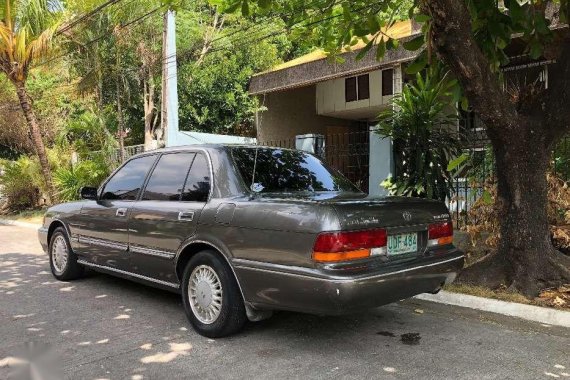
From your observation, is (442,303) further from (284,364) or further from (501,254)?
(284,364)

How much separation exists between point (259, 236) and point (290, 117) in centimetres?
1361

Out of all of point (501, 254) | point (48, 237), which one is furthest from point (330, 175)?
point (48, 237)

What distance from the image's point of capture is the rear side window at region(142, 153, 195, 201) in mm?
5016

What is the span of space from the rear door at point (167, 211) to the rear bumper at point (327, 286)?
80 cm

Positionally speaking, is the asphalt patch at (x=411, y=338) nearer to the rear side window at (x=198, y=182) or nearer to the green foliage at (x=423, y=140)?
the rear side window at (x=198, y=182)

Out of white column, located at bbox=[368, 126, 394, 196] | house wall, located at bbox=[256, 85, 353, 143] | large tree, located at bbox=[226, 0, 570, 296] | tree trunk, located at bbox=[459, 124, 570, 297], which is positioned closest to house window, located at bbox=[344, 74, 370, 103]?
house wall, located at bbox=[256, 85, 353, 143]

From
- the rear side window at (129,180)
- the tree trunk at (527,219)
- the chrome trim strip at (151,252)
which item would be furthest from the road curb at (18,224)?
the tree trunk at (527,219)

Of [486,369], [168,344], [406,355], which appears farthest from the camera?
[168,344]

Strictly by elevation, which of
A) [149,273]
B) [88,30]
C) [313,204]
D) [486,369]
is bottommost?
[486,369]

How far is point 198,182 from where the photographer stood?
4785mm

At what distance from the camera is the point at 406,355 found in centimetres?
407

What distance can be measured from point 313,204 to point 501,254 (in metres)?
3.08

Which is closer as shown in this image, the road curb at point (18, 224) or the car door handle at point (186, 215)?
the car door handle at point (186, 215)

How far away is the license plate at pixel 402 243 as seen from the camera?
161 inches
